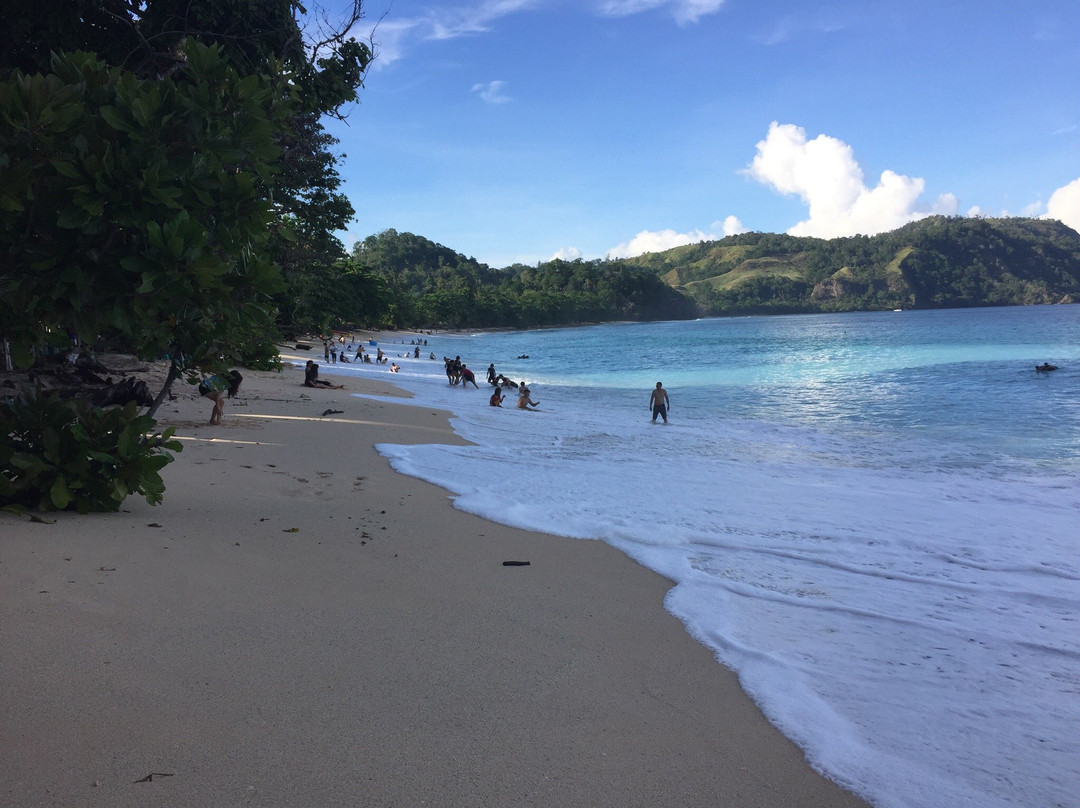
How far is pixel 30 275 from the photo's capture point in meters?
4.13

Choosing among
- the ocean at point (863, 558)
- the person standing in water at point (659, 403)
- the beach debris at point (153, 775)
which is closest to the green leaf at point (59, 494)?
the beach debris at point (153, 775)

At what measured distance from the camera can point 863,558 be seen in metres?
6.23

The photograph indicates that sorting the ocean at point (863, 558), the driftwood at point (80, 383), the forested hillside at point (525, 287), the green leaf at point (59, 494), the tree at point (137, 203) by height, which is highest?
the forested hillside at point (525, 287)

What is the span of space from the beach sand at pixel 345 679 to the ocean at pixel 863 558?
398mm

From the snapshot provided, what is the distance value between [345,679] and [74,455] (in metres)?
3.14

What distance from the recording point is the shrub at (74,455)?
189 inches

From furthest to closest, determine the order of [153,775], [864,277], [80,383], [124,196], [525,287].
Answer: [864,277], [525,287], [80,383], [124,196], [153,775]

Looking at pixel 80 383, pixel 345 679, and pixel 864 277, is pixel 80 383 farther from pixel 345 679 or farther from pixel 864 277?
pixel 864 277

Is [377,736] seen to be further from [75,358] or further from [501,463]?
[75,358]

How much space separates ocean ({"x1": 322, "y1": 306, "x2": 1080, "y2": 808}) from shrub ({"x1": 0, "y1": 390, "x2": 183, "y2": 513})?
3182mm

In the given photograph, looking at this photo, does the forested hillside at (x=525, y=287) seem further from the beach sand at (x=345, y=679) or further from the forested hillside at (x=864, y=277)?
the beach sand at (x=345, y=679)

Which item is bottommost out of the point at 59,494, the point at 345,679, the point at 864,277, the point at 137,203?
the point at 345,679

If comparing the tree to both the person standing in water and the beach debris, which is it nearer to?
the beach debris

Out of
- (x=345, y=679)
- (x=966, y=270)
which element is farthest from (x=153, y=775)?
(x=966, y=270)
